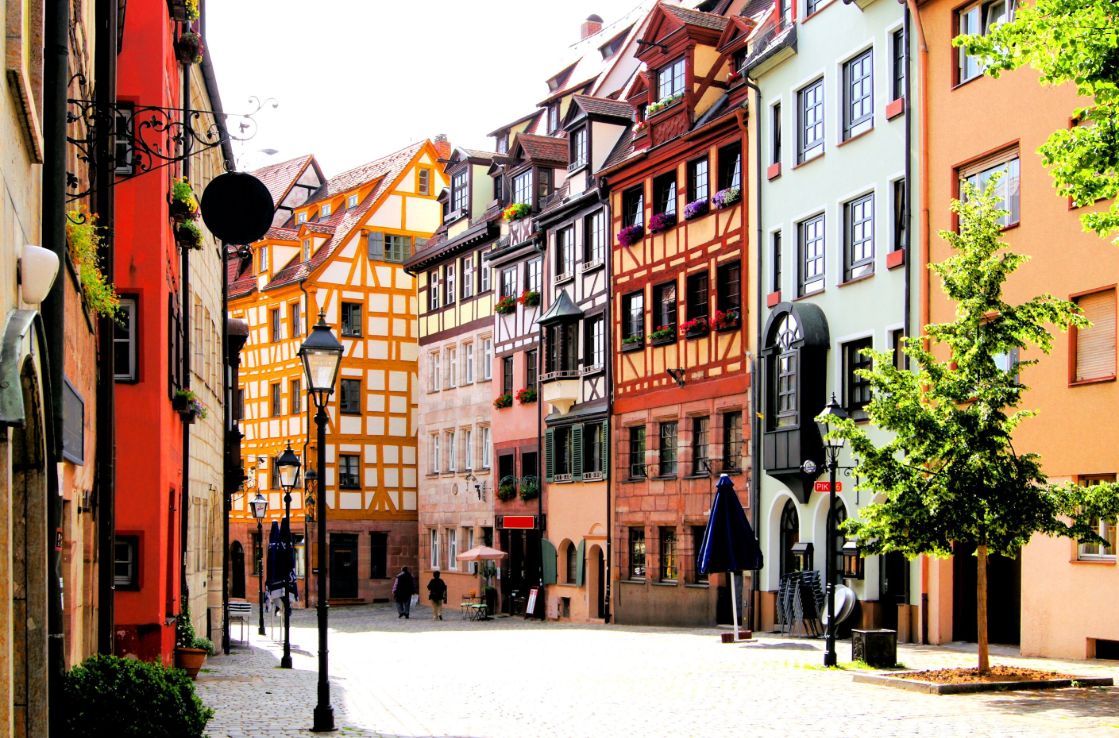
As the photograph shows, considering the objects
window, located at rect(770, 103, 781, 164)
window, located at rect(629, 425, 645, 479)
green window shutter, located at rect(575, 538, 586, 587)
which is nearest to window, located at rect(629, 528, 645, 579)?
window, located at rect(629, 425, 645, 479)

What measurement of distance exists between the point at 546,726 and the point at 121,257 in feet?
27.7

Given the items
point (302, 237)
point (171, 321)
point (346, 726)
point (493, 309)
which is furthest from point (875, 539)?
point (302, 237)

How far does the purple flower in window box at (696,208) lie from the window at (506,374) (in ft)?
44.4

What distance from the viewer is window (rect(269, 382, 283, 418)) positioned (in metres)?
62.9

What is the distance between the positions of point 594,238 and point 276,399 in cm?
2455

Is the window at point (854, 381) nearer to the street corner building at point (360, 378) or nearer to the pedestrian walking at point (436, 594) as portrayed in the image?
the pedestrian walking at point (436, 594)

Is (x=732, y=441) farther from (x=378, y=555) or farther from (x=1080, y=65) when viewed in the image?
(x=378, y=555)

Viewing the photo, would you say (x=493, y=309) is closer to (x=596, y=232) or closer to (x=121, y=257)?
(x=596, y=232)

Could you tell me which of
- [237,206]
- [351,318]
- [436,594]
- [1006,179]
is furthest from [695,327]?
[351,318]

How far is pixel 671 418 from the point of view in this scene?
37.8m

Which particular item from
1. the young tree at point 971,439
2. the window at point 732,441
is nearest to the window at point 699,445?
the window at point 732,441

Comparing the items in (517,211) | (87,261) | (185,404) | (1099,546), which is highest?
(517,211)

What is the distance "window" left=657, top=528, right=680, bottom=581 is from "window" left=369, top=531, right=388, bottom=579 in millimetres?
23084

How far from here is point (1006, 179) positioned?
2564 centimetres
